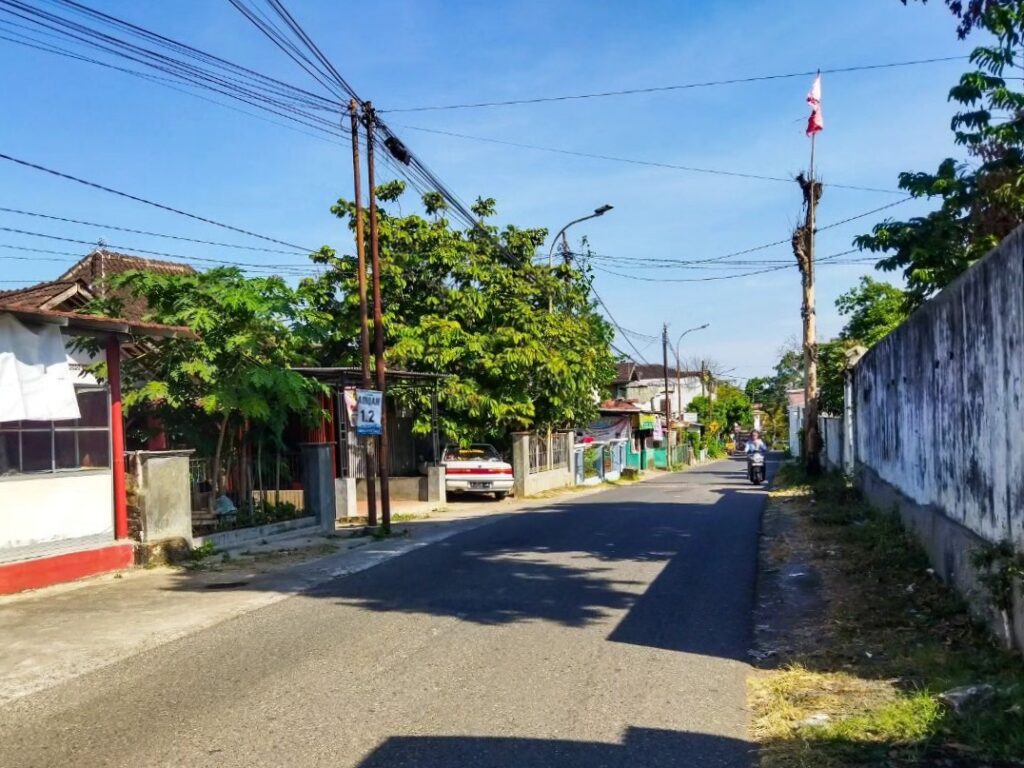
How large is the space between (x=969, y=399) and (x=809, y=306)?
1848cm

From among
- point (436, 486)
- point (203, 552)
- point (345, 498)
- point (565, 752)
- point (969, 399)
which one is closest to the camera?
point (565, 752)

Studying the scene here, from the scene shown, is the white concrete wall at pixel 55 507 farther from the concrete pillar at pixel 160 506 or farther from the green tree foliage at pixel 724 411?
the green tree foliage at pixel 724 411

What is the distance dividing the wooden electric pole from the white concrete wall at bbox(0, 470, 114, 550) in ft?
65.4

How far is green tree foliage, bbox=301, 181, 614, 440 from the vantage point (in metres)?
25.0

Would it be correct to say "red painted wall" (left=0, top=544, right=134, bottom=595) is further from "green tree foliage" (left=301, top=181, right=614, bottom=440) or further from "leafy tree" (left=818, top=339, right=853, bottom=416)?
"leafy tree" (left=818, top=339, right=853, bottom=416)

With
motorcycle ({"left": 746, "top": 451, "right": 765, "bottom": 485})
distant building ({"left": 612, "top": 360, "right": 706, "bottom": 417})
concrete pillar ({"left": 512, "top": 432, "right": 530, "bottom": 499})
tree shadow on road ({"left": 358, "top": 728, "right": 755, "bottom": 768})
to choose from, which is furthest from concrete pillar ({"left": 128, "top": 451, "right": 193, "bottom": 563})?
distant building ({"left": 612, "top": 360, "right": 706, "bottom": 417})

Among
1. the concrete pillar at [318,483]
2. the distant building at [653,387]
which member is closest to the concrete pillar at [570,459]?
the distant building at [653,387]

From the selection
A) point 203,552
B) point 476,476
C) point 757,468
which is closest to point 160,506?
point 203,552

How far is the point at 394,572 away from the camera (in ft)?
38.1

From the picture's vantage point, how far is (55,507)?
1095 centimetres

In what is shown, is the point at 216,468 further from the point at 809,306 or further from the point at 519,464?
the point at 809,306

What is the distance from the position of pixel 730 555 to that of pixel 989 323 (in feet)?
20.1

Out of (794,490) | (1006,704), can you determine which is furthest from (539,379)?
(1006,704)

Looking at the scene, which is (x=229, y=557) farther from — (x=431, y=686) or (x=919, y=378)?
(x=919, y=378)
